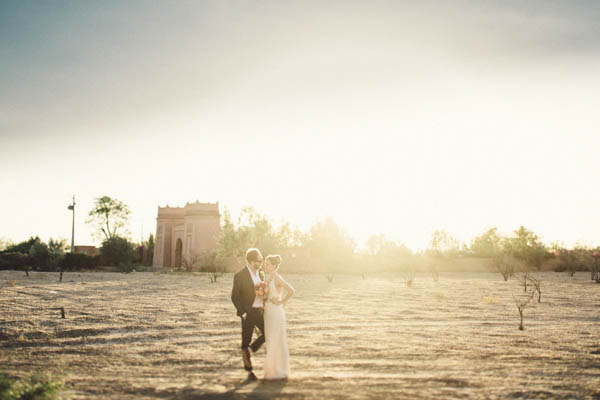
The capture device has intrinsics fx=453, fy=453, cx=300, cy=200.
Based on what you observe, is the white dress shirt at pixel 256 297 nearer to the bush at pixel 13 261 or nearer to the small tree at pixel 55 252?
the small tree at pixel 55 252

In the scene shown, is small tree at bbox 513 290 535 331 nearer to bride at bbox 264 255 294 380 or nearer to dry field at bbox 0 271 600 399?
dry field at bbox 0 271 600 399

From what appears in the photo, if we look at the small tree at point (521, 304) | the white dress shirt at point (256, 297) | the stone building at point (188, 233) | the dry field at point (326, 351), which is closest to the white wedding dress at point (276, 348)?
the dry field at point (326, 351)

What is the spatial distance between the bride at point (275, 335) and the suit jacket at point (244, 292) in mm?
351

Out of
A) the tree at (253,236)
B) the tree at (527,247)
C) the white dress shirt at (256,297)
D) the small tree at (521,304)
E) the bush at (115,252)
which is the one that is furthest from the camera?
the bush at (115,252)

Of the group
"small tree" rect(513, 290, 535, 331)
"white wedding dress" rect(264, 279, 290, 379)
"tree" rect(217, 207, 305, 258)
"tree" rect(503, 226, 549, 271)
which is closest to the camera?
"white wedding dress" rect(264, 279, 290, 379)

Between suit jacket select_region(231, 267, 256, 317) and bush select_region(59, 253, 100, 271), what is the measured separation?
1770 inches

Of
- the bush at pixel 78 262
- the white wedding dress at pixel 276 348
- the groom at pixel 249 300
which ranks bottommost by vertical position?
the bush at pixel 78 262

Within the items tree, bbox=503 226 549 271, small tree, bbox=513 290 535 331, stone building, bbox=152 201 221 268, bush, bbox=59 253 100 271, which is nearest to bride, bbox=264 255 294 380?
small tree, bbox=513 290 535 331

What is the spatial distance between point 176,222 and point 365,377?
50.9 m

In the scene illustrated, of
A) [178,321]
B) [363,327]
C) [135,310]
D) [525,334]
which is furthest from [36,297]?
[525,334]

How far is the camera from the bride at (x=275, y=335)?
246 inches

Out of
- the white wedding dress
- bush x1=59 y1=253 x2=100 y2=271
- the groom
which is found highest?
the groom

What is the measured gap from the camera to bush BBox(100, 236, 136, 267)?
52.8 m

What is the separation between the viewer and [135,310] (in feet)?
46.0
